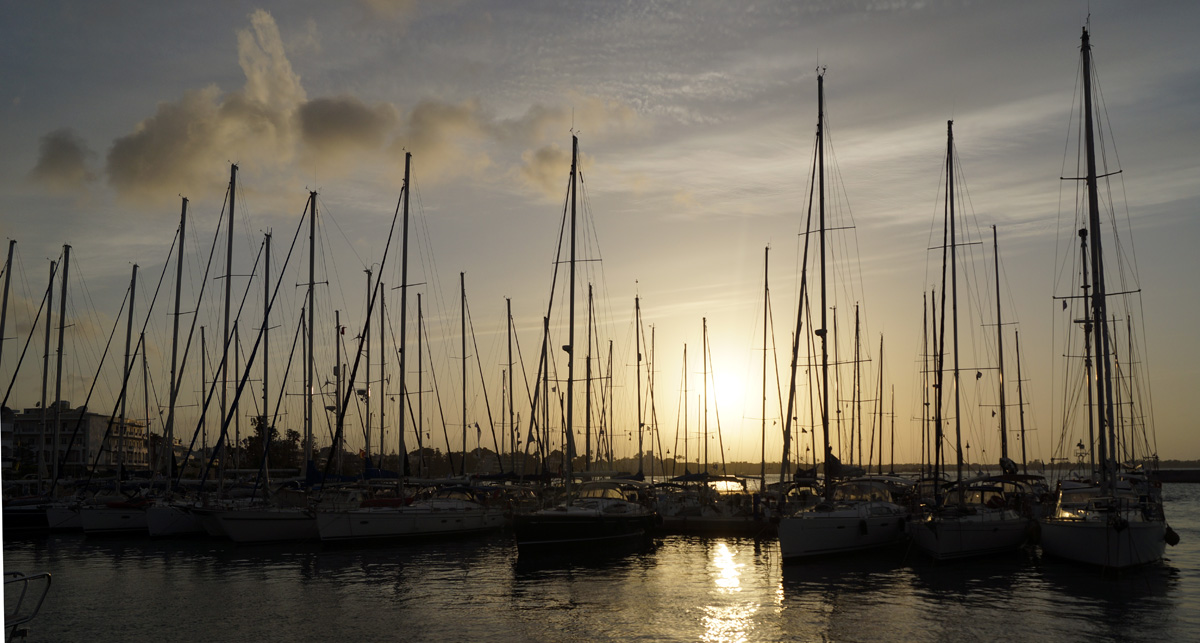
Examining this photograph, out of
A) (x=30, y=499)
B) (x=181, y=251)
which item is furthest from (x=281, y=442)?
(x=181, y=251)

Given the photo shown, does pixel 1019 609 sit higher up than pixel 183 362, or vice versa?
pixel 183 362

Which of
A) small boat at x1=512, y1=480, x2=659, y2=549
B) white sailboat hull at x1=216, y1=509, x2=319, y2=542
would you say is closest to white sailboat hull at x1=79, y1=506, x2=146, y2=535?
white sailboat hull at x1=216, y1=509, x2=319, y2=542

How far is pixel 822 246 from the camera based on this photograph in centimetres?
3884

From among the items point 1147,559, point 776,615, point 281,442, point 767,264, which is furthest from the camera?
point 281,442

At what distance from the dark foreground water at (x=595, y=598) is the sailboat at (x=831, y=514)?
81 cm

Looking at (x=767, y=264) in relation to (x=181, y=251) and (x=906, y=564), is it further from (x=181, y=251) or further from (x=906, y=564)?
(x=181, y=251)

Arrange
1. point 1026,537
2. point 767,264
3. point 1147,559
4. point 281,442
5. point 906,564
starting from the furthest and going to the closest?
1. point 281,442
2. point 767,264
3. point 1026,537
4. point 906,564
5. point 1147,559

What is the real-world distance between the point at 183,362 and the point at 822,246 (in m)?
38.0

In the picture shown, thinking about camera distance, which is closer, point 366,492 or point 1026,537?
point 1026,537

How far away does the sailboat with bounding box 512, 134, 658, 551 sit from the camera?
1407 inches

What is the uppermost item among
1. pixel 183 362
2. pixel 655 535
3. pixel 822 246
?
pixel 822 246

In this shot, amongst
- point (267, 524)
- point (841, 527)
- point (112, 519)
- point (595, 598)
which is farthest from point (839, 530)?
point (112, 519)

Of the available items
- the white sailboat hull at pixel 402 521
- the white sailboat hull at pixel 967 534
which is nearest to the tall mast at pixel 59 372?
the white sailboat hull at pixel 402 521

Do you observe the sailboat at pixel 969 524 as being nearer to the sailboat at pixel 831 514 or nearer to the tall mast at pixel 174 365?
the sailboat at pixel 831 514
